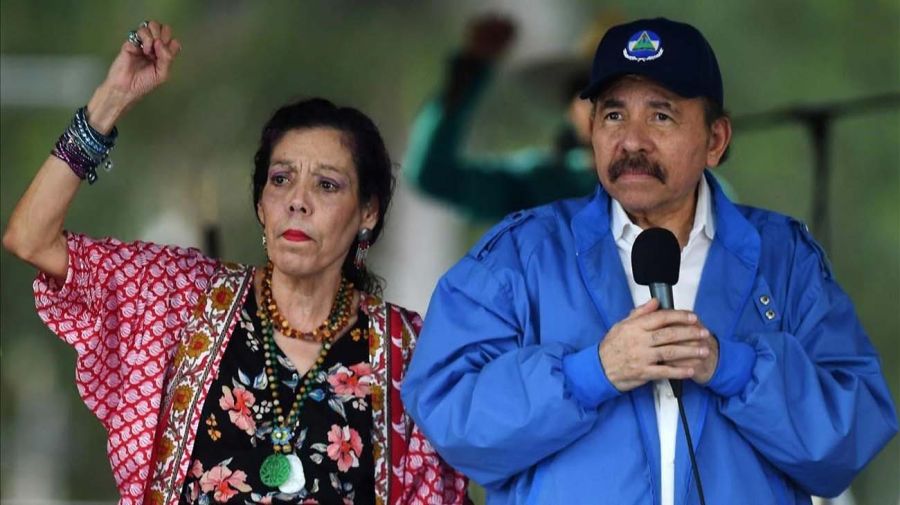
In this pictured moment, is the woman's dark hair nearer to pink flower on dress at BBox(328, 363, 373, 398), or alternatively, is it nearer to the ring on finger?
pink flower on dress at BBox(328, 363, 373, 398)

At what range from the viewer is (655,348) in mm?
2525

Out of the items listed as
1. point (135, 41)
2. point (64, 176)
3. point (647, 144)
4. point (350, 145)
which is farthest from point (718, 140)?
point (64, 176)

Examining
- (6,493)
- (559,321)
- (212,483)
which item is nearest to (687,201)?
(559,321)

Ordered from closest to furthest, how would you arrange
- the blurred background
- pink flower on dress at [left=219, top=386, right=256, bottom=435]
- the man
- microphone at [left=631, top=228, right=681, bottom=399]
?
microphone at [left=631, top=228, right=681, bottom=399]
the man
pink flower on dress at [left=219, top=386, right=256, bottom=435]
the blurred background

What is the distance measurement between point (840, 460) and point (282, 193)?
1.24 meters

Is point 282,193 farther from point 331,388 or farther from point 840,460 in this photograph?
point 840,460

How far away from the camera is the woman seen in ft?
9.61

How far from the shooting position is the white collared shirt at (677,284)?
2730 mm

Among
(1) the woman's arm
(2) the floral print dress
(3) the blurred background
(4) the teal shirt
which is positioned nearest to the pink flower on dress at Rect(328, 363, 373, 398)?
(2) the floral print dress

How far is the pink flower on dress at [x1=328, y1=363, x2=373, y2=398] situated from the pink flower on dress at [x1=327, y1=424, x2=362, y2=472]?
0.27 feet

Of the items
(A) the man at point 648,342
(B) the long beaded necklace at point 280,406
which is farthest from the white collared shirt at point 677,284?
(B) the long beaded necklace at point 280,406

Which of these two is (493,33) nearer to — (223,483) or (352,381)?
(352,381)

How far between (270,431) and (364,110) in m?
2.28

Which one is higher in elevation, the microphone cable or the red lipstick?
the red lipstick
